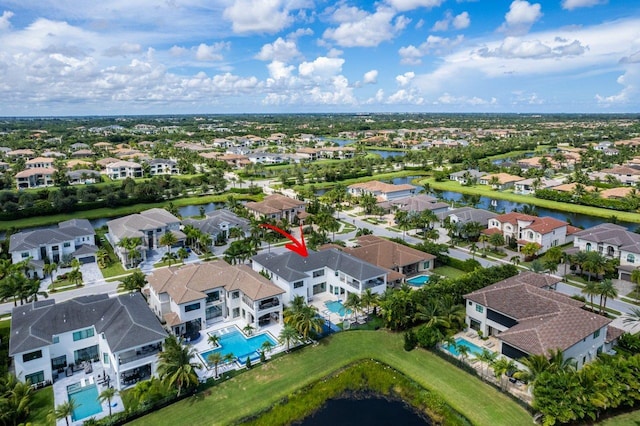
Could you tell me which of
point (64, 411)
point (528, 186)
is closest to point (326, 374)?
point (64, 411)

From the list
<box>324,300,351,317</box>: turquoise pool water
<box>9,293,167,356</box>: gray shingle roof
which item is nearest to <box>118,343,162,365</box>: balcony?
<box>9,293,167,356</box>: gray shingle roof

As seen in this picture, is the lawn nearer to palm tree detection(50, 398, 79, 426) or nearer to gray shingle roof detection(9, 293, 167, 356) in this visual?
palm tree detection(50, 398, 79, 426)

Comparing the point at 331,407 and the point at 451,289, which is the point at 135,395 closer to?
the point at 331,407

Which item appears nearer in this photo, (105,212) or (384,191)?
(105,212)

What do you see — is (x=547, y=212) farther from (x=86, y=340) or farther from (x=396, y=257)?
(x=86, y=340)

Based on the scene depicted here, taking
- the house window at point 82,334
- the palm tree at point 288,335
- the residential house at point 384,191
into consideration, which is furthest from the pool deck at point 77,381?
the residential house at point 384,191

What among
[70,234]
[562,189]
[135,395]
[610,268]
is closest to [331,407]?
[135,395]
